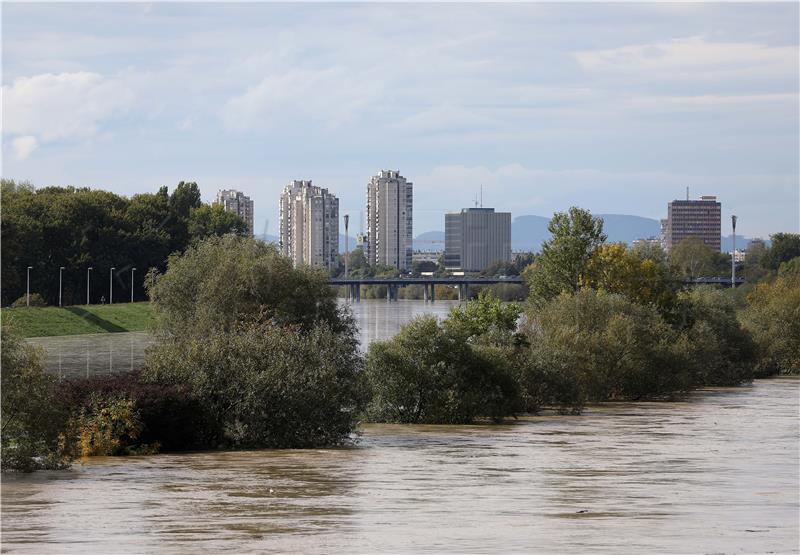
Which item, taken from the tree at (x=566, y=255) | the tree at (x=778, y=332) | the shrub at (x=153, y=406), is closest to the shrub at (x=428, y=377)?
the shrub at (x=153, y=406)

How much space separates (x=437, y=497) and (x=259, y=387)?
9267 mm

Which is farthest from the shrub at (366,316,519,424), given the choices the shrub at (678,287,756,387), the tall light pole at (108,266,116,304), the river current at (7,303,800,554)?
the tall light pole at (108,266,116,304)

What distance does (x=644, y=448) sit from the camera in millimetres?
38406

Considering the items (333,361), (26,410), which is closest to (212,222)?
(333,361)

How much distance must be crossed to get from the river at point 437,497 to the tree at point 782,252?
134975 mm

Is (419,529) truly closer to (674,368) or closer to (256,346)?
(256,346)

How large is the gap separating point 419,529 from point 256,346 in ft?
48.7

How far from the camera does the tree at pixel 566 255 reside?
241 feet

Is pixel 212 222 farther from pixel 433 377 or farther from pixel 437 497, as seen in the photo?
pixel 437 497

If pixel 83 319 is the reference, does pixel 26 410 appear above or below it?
below

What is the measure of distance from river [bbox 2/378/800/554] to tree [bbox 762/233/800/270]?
134975 mm

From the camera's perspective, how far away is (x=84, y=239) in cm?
11544

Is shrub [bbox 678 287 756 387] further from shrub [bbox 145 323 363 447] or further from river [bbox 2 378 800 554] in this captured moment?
shrub [bbox 145 323 363 447]

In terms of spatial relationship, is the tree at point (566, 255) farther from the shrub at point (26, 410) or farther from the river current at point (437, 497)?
the shrub at point (26, 410)
